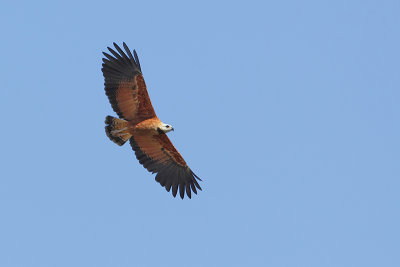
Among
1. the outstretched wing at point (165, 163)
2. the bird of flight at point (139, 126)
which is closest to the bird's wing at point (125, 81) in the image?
the bird of flight at point (139, 126)

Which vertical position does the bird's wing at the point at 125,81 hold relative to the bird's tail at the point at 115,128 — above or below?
above

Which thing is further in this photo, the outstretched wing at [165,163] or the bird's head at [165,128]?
the outstretched wing at [165,163]

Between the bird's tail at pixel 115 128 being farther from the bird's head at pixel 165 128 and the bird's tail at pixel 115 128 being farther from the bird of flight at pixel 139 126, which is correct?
the bird's head at pixel 165 128

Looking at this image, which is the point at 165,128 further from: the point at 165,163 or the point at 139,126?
the point at 165,163

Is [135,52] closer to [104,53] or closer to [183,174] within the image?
[104,53]

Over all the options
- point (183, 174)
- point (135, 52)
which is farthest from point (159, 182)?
point (135, 52)

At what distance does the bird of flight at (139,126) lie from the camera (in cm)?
3144

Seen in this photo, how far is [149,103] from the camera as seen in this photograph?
31.4 metres

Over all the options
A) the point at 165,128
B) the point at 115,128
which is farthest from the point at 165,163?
the point at 115,128

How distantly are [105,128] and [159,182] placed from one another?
314 centimetres

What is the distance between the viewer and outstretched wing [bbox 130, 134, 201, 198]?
106ft

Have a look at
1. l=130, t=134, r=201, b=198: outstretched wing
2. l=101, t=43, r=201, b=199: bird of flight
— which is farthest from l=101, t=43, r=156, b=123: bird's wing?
l=130, t=134, r=201, b=198: outstretched wing

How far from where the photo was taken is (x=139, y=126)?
31.7m

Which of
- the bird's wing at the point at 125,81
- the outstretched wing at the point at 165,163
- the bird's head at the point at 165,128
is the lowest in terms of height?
the outstretched wing at the point at 165,163
